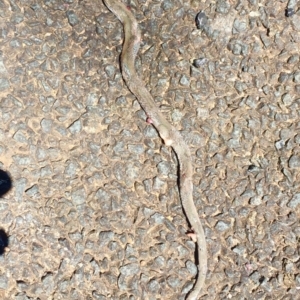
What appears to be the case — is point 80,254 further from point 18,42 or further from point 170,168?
point 18,42

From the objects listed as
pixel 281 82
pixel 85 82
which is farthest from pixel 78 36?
pixel 281 82

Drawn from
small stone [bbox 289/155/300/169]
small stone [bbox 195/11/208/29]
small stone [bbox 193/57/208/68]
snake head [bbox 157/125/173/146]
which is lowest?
small stone [bbox 289/155/300/169]

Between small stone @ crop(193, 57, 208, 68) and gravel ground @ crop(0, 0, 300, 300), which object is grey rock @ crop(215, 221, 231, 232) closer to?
gravel ground @ crop(0, 0, 300, 300)

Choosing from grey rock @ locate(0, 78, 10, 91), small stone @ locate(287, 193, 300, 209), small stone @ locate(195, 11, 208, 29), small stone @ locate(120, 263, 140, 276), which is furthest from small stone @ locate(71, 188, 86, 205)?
small stone @ locate(195, 11, 208, 29)

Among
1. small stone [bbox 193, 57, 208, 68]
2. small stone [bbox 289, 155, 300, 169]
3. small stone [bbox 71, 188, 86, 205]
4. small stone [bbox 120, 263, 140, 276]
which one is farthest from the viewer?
small stone [bbox 193, 57, 208, 68]

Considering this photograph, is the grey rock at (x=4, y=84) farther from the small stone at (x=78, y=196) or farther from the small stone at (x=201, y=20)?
the small stone at (x=201, y=20)

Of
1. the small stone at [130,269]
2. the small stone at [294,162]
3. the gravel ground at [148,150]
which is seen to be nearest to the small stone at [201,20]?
the gravel ground at [148,150]
